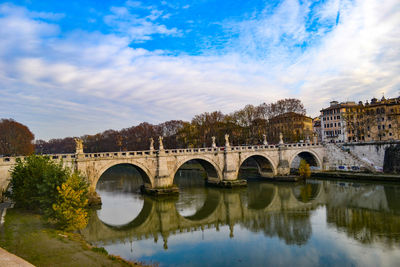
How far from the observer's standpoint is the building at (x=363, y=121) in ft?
153

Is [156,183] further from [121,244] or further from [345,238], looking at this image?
[345,238]

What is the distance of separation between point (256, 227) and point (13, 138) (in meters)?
48.4

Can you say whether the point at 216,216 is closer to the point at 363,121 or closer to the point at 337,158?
the point at 337,158

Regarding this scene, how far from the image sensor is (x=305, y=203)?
2464cm

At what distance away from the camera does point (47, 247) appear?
37.4 feet

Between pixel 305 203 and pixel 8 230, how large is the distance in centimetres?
2194

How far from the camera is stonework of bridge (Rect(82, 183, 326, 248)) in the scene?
59.3ft

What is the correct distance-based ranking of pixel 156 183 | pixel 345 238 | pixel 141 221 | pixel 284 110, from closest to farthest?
pixel 345 238 → pixel 141 221 → pixel 156 183 → pixel 284 110

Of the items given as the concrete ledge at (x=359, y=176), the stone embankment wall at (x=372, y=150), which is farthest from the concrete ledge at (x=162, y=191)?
the stone embankment wall at (x=372, y=150)

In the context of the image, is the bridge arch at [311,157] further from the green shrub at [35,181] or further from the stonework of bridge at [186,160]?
the green shrub at [35,181]

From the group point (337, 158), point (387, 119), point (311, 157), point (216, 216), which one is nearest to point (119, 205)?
point (216, 216)

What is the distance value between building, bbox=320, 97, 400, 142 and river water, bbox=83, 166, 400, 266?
18703 millimetres

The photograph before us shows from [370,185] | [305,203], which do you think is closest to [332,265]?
[305,203]

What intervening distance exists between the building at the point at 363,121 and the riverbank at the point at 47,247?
4498 centimetres
